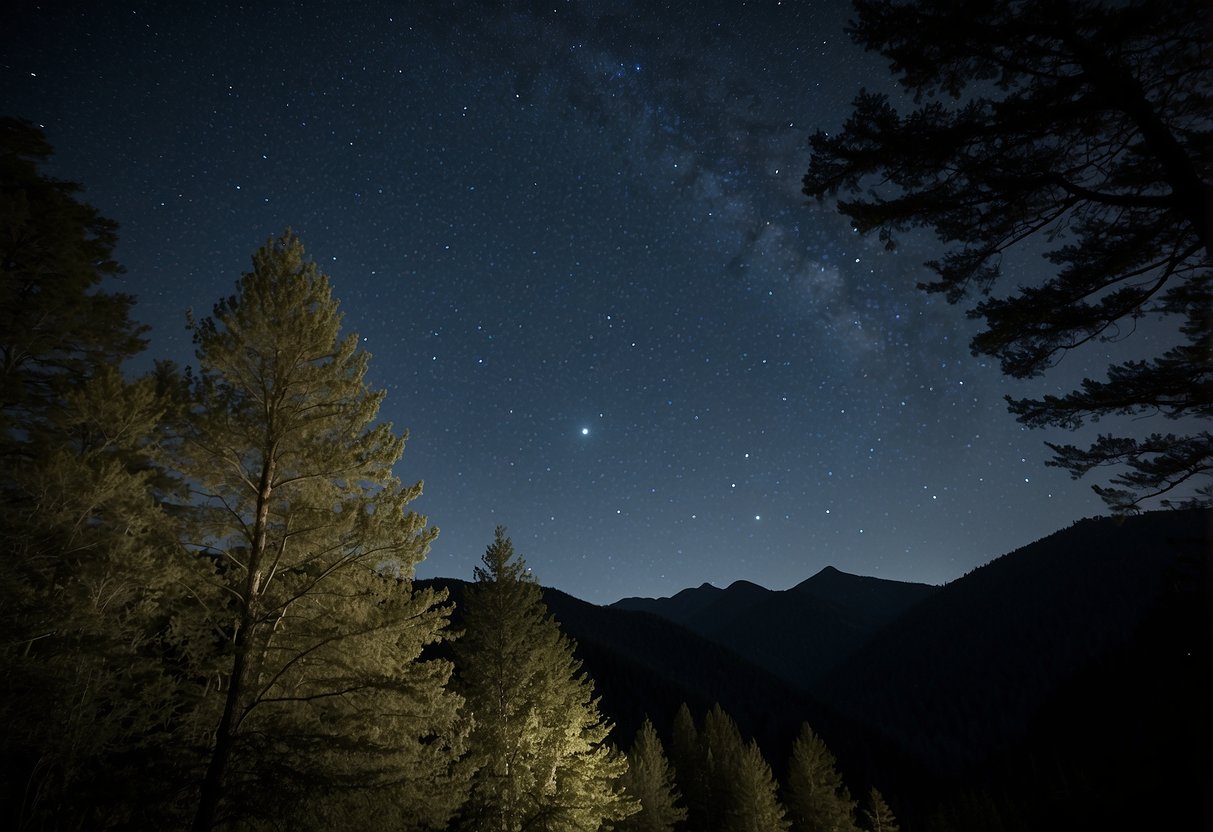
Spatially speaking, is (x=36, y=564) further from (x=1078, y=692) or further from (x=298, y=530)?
(x=1078, y=692)


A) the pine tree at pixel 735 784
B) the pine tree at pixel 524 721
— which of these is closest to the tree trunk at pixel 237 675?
the pine tree at pixel 524 721

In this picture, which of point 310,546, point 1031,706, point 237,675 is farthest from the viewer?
point 1031,706

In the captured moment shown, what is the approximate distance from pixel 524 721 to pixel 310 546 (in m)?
7.92

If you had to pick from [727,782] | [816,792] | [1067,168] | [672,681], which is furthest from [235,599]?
[672,681]

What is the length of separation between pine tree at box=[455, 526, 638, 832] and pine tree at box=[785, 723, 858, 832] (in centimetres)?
1938

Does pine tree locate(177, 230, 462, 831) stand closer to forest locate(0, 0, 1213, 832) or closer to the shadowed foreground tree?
forest locate(0, 0, 1213, 832)

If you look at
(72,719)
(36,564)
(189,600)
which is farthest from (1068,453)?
(36,564)

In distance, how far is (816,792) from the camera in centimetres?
2794

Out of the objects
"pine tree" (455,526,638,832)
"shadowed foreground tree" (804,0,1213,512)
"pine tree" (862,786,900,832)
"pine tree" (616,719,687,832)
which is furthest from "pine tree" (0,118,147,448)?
"pine tree" (862,786,900,832)

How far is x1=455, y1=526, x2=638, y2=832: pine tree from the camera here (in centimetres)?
1185

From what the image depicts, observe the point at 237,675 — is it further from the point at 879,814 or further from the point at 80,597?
the point at 879,814

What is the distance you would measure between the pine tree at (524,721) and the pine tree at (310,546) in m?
4.99

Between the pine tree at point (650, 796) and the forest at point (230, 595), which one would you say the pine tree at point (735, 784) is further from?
the forest at point (230, 595)

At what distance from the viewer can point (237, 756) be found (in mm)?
6047
